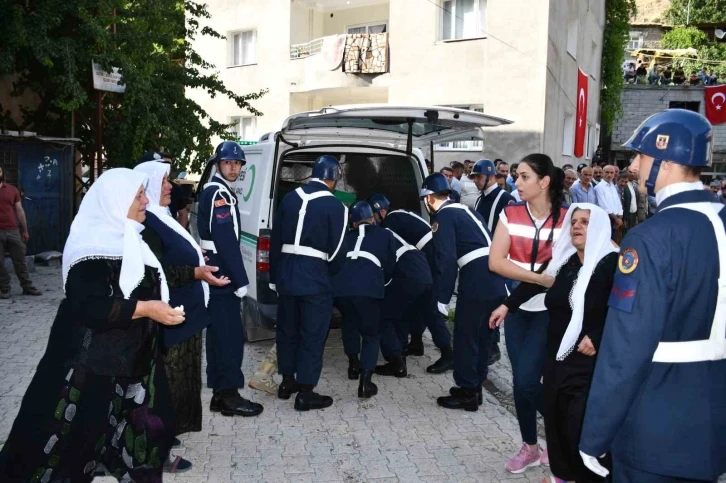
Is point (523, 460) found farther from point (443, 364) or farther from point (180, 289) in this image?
point (180, 289)

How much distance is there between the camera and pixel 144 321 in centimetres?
335

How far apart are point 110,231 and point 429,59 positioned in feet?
51.3

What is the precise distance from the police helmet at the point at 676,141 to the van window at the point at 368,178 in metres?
4.79

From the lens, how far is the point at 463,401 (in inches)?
218

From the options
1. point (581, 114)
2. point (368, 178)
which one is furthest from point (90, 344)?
point (581, 114)

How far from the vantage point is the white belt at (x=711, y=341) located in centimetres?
230

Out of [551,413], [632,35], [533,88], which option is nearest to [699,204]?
[551,413]

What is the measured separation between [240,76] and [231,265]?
61.8ft

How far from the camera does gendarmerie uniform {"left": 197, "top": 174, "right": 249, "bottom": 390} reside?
16.8ft

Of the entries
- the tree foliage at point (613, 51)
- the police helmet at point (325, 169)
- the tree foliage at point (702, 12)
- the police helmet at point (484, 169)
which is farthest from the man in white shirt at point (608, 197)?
the tree foliage at point (702, 12)

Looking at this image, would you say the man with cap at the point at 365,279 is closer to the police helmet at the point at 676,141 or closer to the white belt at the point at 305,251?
the white belt at the point at 305,251

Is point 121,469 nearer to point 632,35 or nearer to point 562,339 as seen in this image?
point 562,339

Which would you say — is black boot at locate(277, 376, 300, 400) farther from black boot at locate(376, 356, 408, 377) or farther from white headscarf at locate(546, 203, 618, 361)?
white headscarf at locate(546, 203, 618, 361)

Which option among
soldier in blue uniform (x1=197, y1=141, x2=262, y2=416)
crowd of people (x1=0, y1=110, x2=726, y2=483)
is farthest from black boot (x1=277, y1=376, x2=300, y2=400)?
soldier in blue uniform (x1=197, y1=141, x2=262, y2=416)
